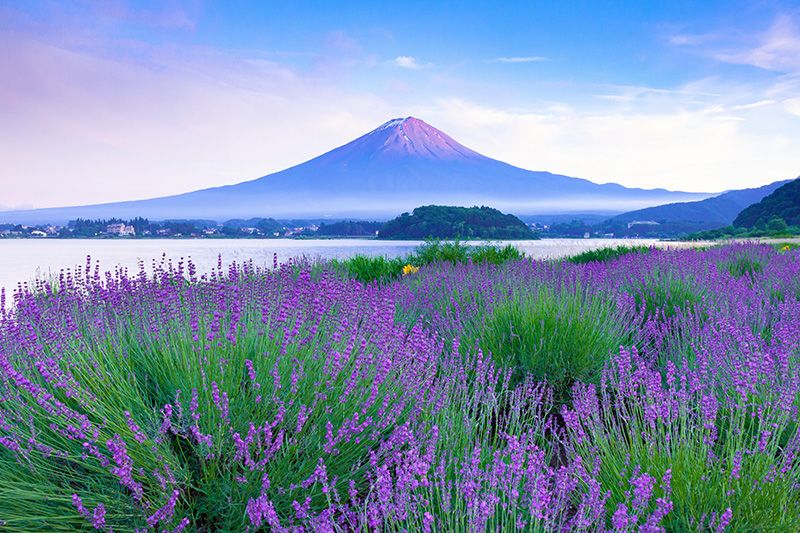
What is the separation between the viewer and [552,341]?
4145 mm

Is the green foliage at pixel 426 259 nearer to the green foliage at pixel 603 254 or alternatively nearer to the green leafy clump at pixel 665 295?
the green foliage at pixel 603 254

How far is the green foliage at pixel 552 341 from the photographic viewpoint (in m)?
4.14

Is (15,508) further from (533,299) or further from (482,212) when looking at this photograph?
(482,212)

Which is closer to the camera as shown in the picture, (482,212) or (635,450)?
(635,450)

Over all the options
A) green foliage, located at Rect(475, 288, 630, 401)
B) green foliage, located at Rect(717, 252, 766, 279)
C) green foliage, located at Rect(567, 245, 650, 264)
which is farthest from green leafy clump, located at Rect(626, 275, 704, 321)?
green foliage, located at Rect(567, 245, 650, 264)

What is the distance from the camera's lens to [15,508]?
208cm

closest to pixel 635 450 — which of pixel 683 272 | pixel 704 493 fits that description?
pixel 704 493

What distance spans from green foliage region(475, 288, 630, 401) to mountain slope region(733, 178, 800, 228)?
44838 mm

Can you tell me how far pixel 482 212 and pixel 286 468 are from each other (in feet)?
168

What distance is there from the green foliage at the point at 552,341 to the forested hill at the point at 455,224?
118 ft

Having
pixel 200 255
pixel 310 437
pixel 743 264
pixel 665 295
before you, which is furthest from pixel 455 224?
pixel 310 437

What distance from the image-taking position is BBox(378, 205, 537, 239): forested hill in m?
45.5

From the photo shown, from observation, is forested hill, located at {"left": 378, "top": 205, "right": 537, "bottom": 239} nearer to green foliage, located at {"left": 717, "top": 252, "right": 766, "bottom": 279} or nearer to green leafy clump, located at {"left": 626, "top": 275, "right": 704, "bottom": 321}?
green foliage, located at {"left": 717, "top": 252, "right": 766, "bottom": 279}

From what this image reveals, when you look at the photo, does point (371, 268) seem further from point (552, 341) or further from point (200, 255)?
point (200, 255)
